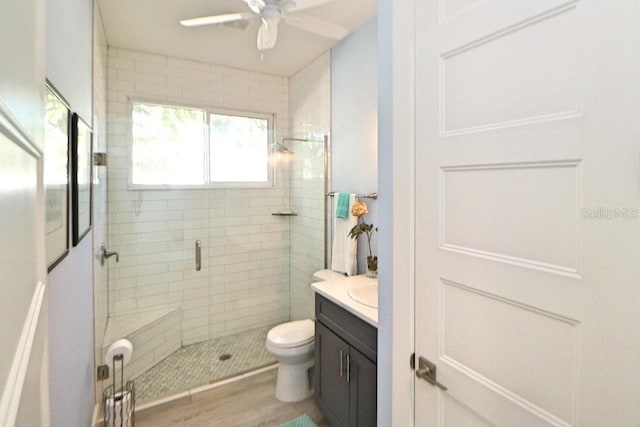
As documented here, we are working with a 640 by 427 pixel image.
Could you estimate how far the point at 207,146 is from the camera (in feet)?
10.4

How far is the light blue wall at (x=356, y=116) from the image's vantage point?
2.29m

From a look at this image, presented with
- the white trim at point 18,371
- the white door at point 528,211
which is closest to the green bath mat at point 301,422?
the white door at point 528,211

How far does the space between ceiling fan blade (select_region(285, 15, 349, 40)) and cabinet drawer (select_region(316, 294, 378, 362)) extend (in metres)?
1.67

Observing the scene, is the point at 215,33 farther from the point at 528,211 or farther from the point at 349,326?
the point at 528,211

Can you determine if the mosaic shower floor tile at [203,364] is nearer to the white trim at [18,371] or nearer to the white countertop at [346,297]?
the white countertop at [346,297]

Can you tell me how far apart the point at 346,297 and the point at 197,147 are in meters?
2.18

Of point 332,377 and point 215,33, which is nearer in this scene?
point 332,377

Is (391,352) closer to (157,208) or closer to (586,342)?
(586,342)

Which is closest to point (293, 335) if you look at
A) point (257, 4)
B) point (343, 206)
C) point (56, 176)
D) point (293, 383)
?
point (293, 383)

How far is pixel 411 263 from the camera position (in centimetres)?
107

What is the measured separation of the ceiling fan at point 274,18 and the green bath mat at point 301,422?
2.42 meters

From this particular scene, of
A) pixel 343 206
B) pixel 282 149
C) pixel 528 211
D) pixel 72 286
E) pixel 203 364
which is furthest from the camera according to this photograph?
pixel 282 149

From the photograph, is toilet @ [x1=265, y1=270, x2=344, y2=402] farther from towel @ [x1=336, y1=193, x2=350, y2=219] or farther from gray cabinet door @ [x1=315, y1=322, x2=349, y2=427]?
towel @ [x1=336, y1=193, x2=350, y2=219]

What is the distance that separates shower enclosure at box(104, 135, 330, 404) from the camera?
8.98 feet
